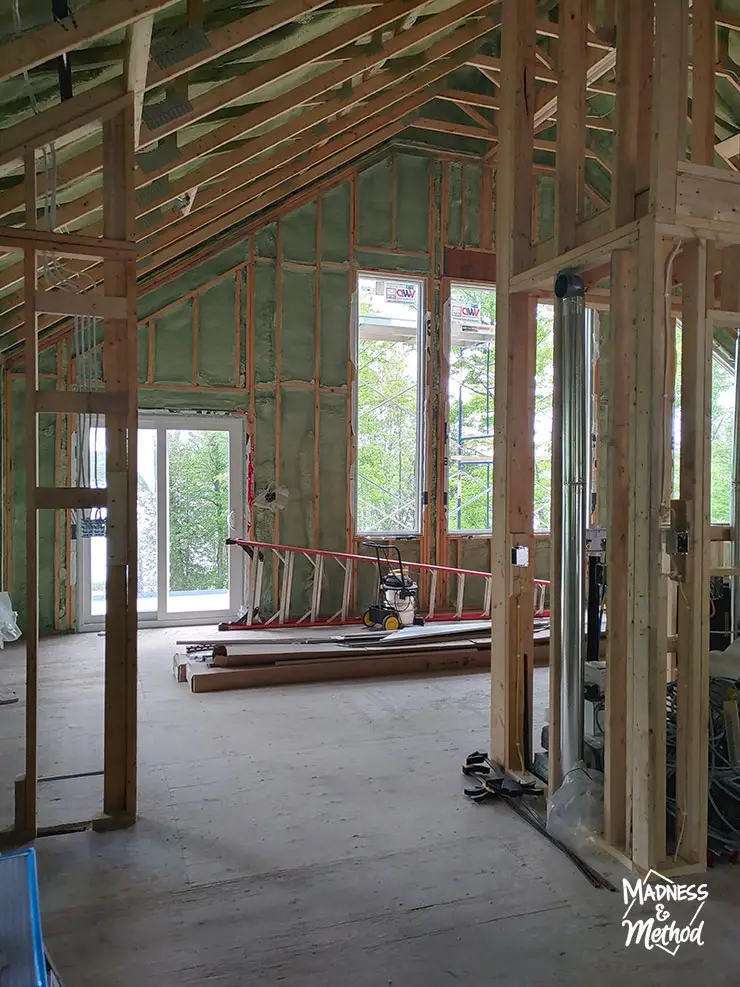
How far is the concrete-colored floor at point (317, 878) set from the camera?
8.11 feet

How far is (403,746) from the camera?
456 centimetres

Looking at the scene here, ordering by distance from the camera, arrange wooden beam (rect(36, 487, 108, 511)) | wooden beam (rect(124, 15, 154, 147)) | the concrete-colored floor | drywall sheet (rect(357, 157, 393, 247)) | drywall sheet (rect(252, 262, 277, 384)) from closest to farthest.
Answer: the concrete-colored floor, wooden beam (rect(124, 15, 154, 147)), wooden beam (rect(36, 487, 108, 511)), drywall sheet (rect(252, 262, 277, 384)), drywall sheet (rect(357, 157, 393, 247))

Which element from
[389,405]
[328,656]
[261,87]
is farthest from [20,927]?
[389,405]

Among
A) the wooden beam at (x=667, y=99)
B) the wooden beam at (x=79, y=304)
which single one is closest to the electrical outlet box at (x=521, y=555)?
the wooden beam at (x=667, y=99)

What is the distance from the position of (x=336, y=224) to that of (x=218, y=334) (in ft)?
6.36

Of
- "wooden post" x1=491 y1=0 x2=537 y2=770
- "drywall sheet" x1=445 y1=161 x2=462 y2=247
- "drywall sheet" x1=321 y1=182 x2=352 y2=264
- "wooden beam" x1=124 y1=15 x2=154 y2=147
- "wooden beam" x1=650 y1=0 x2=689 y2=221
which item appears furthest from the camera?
"drywall sheet" x1=445 y1=161 x2=462 y2=247

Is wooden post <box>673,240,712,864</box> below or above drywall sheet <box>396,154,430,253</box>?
below

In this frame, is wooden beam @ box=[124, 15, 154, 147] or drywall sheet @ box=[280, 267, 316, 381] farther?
drywall sheet @ box=[280, 267, 316, 381]

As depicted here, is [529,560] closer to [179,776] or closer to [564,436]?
[564,436]

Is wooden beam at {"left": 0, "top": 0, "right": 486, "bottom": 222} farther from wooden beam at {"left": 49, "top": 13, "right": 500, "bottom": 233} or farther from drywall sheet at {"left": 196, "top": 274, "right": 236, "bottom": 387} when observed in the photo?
drywall sheet at {"left": 196, "top": 274, "right": 236, "bottom": 387}

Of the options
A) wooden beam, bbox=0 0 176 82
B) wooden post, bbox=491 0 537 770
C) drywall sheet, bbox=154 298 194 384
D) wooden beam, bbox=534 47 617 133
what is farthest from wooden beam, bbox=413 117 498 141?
wooden beam, bbox=0 0 176 82

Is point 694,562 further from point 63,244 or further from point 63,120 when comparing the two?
point 63,120

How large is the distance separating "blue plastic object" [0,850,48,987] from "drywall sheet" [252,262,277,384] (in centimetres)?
657

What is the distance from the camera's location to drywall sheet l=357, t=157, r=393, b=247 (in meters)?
8.60
